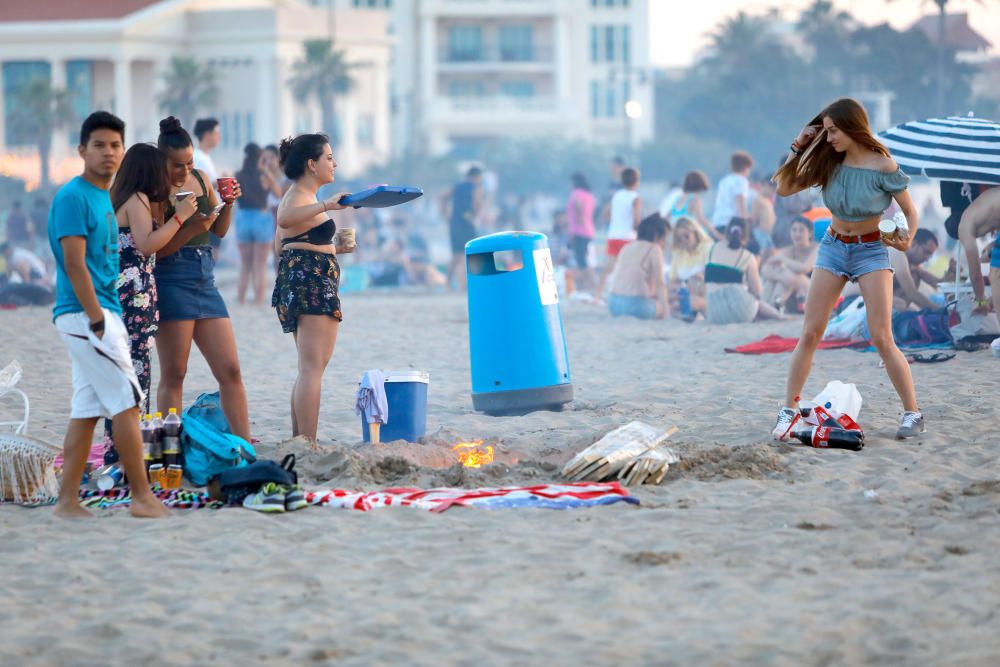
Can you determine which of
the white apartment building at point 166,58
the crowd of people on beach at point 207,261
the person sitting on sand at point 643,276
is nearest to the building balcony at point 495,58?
the white apartment building at point 166,58

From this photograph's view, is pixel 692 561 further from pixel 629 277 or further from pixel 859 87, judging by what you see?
pixel 859 87

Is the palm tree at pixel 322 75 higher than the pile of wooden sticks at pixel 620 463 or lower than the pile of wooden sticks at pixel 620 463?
higher

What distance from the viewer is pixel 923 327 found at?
10594 mm

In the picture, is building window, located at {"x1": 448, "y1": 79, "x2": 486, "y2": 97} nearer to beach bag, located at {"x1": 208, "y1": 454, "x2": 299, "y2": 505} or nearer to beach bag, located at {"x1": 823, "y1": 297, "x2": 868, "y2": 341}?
beach bag, located at {"x1": 823, "y1": 297, "x2": 868, "y2": 341}

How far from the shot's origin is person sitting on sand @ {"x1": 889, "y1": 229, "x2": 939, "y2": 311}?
10.9 metres

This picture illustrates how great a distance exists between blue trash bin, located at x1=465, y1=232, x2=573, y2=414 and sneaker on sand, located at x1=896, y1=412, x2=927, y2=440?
2.13 meters

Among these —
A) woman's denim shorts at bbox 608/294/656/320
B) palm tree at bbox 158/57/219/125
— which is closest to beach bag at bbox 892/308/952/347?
woman's denim shorts at bbox 608/294/656/320

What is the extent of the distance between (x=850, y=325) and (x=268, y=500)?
6432 millimetres

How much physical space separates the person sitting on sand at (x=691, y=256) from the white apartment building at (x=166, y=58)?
1735 inches

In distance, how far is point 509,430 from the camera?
7.80m

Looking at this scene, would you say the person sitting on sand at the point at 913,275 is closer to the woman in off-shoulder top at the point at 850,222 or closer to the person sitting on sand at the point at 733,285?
the person sitting on sand at the point at 733,285

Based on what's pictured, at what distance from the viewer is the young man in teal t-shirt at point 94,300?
5441 mm

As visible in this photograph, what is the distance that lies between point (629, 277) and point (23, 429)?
331 inches

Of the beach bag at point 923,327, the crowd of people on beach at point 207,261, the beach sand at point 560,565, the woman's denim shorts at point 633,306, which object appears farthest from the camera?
the woman's denim shorts at point 633,306
